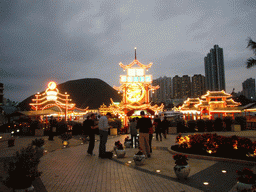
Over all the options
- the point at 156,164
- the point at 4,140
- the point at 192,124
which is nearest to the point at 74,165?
the point at 156,164

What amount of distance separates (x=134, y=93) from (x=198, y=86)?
158906 millimetres

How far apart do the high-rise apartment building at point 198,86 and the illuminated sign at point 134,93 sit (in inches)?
6086

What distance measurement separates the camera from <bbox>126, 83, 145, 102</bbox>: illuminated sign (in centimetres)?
3531

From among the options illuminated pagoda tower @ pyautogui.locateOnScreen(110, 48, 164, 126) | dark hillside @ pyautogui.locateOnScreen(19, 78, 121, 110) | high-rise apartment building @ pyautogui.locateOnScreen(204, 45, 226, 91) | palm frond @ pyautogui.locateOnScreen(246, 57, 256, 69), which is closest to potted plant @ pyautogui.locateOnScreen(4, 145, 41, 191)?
palm frond @ pyautogui.locateOnScreen(246, 57, 256, 69)

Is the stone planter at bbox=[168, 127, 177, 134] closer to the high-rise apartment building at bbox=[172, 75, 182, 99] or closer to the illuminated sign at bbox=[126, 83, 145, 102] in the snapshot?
the illuminated sign at bbox=[126, 83, 145, 102]

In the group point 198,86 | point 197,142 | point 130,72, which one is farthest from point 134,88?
point 198,86

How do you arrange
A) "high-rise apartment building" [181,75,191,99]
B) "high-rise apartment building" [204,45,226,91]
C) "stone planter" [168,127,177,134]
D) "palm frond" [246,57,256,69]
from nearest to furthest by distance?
"palm frond" [246,57,256,69]
"stone planter" [168,127,177,134]
"high-rise apartment building" [204,45,226,91]
"high-rise apartment building" [181,75,191,99]

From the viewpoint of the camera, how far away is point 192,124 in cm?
2369

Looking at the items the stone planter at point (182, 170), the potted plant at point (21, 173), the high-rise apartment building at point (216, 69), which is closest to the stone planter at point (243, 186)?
the stone planter at point (182, 170)

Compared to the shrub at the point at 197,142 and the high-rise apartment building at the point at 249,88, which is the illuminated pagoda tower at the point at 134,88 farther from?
the high-rise apartment building at the point at 249,88

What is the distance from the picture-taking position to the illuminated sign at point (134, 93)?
35312mm

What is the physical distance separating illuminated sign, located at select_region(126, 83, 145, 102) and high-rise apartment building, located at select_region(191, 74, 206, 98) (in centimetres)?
15458

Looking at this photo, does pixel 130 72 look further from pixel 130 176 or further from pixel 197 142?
pixel 130 176

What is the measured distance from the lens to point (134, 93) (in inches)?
1391
